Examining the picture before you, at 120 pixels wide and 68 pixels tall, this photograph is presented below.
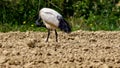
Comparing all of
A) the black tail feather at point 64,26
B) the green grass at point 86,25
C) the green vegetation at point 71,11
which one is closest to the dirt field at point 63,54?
the black tail feather at point 64,26

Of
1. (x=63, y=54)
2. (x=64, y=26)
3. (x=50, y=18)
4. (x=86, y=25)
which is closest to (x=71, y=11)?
(x=86, y=25)

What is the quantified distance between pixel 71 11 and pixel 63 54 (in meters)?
8.39

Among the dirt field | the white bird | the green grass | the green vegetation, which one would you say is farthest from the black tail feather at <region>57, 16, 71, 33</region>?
the green vegetation

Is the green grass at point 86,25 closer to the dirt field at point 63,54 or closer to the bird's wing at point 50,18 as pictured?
the dirt field at point 63,54

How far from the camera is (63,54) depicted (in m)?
6.82

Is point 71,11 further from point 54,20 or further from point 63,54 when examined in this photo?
point 63,54

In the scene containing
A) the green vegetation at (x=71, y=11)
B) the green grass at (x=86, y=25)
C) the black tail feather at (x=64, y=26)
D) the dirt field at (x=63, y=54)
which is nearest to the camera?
the dirt field at (x=63, y=54)

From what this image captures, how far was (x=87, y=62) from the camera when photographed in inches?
242

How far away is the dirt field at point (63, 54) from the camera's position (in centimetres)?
602

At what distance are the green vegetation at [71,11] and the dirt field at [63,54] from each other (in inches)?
170

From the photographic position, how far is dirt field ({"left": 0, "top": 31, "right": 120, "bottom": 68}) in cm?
602

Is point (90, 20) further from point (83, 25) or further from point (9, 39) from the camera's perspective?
point (9, 39)

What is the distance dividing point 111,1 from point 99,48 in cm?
736

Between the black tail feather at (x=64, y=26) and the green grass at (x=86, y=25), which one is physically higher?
the black tail feather at (x=64, y=26)
